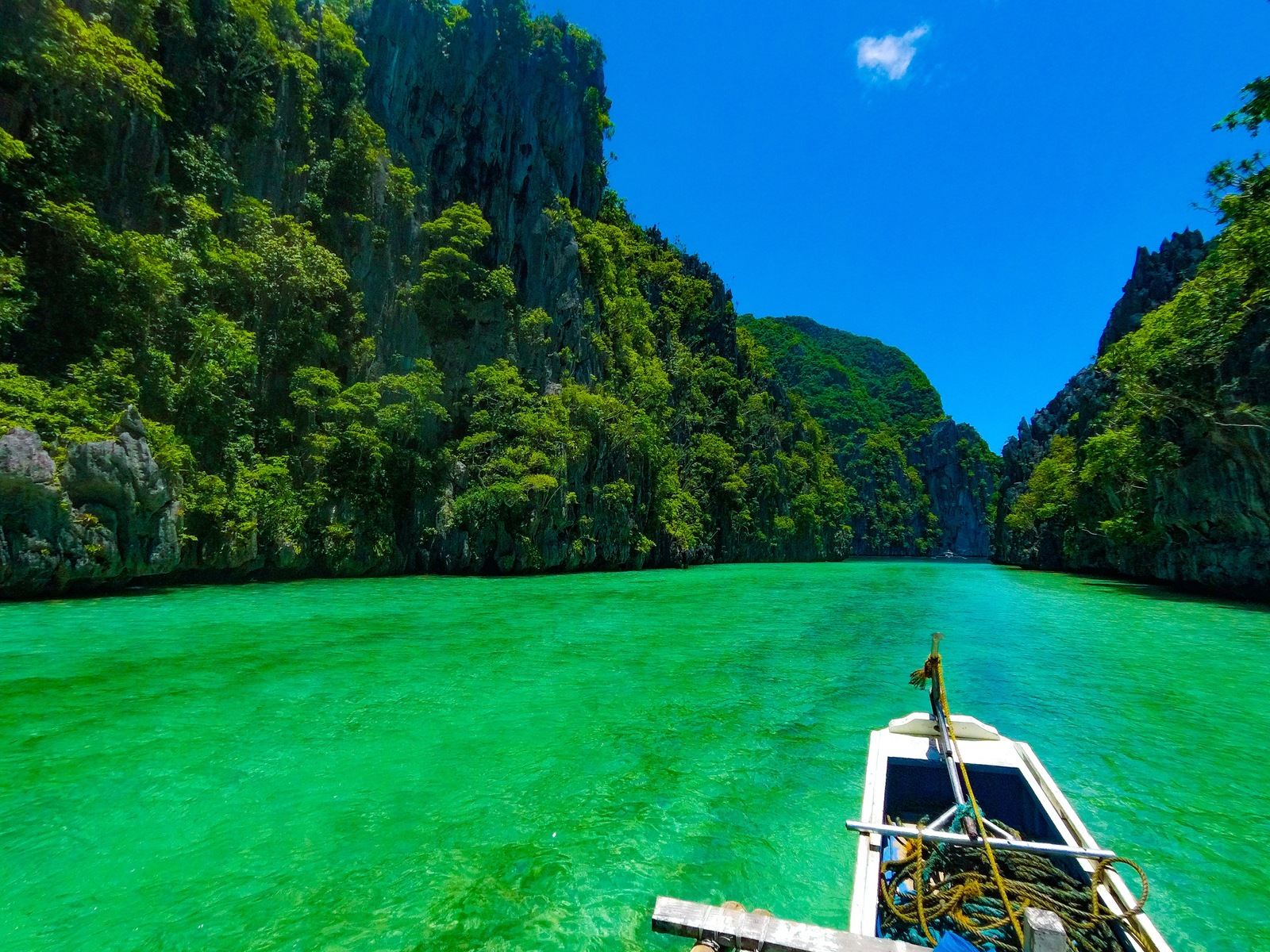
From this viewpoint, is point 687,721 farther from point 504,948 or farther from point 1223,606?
point 1223,606

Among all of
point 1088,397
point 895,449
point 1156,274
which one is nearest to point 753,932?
point 1088,397

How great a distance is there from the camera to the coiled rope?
119 inches

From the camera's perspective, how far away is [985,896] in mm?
3486

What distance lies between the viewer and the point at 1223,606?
66.1ft

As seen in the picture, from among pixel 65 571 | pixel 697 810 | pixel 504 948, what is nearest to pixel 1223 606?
pixel 697 810

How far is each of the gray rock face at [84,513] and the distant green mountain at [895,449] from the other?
7406 centimetres

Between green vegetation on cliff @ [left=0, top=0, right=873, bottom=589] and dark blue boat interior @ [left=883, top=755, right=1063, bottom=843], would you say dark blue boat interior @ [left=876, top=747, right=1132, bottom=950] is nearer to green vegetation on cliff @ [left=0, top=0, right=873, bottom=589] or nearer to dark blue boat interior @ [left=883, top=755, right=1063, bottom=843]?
dark blue boat interior @ [left=883, top=755, right=1063, bottom=843]

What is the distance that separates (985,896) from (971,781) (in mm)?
1580

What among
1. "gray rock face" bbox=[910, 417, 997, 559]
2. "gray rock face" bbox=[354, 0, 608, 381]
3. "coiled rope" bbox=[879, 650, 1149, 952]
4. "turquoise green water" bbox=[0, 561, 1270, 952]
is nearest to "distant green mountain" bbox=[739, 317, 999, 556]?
"gray rock face" bbox=[910, 417, 997, 559]

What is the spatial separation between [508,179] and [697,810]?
35100mm

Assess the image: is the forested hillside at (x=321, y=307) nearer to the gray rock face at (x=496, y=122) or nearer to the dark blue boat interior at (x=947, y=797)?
the gray rock face at (x=496, y=122)

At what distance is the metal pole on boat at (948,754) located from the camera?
3.95 metres

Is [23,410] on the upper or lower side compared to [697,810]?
upper

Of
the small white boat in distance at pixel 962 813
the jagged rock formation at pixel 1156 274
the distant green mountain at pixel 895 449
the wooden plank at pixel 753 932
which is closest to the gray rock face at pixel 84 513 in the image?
the wooden plank at pixel 753 932
